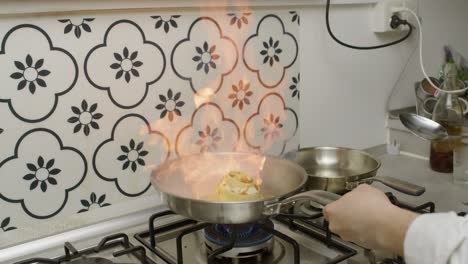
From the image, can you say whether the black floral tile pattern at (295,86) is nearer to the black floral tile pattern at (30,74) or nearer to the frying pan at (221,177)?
the frying pan at (221,177)

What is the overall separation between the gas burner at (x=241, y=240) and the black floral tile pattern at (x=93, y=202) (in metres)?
0.21

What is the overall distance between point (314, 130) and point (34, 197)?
657mm

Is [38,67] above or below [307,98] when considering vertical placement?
above

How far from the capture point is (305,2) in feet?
3.68

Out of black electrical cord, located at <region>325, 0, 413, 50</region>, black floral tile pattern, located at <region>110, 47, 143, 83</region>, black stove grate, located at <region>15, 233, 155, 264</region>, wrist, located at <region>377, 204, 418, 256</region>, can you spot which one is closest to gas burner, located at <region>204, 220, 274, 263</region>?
black stove grate, located at <region>15, 233, 155, 264</region>

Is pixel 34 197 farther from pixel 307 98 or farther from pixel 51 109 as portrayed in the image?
pixel 307 98

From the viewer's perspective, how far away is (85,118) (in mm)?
902

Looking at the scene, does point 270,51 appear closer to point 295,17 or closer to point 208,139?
point 295,17

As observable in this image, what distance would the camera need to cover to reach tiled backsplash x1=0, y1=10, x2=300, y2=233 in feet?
2.77

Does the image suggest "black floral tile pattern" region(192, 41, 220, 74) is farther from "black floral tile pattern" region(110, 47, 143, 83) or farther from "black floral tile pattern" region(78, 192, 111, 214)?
"black floral tile pattern" region(78, 192, 111, 214)

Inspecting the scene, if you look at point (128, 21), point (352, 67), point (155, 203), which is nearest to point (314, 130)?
A: point (352, 67)

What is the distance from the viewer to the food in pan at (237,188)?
2.81 ft

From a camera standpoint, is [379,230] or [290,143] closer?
[379,230]

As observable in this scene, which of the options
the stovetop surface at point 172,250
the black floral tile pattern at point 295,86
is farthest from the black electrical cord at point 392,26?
the stovetop surface at point 172,250
